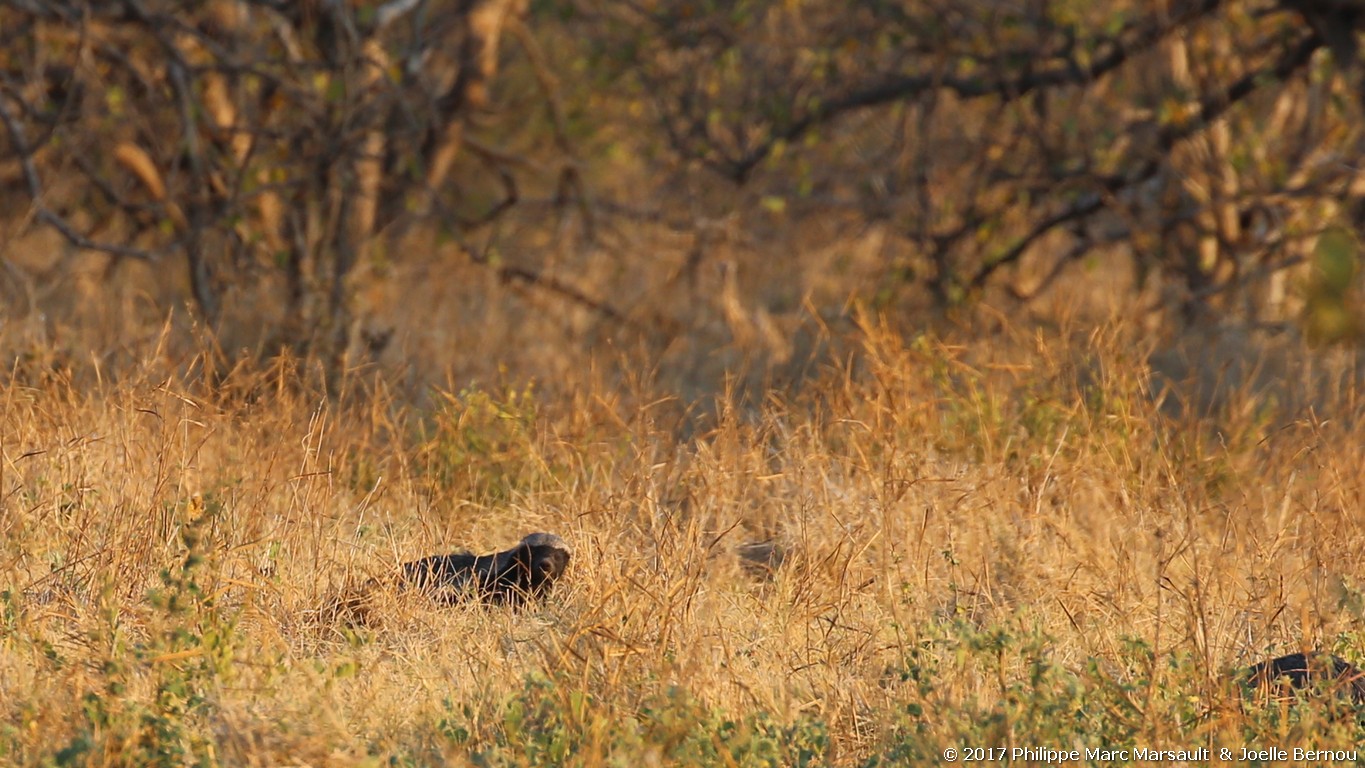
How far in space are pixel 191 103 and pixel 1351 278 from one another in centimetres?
506

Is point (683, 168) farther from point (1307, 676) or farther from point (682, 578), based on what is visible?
point (1307, 676)

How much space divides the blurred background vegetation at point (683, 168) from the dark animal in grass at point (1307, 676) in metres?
2.87

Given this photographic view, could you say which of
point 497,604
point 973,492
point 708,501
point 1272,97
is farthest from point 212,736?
point 1272,97

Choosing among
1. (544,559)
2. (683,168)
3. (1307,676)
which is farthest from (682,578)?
(683,168)

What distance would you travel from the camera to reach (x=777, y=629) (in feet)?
11.2

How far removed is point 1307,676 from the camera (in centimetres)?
298

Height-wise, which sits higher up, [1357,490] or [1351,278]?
[1351,278]

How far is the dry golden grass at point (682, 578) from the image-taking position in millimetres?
2717

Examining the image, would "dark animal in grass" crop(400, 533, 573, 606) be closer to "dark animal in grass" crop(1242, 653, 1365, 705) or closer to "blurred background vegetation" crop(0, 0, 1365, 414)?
"dark animal in grass" crop(1242, 653, 1365, 705)

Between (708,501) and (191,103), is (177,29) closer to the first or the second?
(191,103)

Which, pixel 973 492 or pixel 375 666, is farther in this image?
pixel 973 492

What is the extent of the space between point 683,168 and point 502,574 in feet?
15.6

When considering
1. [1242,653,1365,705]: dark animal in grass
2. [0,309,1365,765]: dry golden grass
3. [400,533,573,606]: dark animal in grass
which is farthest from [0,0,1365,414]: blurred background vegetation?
[1242,653,1365,705]: dark animal in grass

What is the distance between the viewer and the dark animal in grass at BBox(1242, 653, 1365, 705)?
9.41 feet
